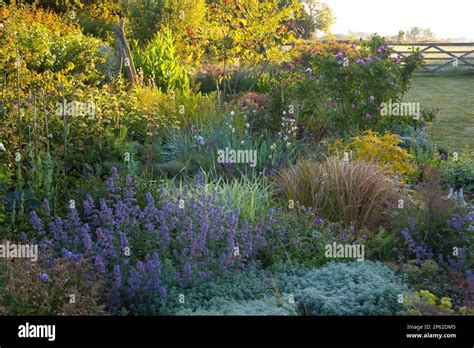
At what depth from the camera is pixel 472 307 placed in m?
4.19

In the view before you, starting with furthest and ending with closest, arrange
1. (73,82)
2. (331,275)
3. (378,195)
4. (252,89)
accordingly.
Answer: (252,89), (73,82), (378,195), (331,275)

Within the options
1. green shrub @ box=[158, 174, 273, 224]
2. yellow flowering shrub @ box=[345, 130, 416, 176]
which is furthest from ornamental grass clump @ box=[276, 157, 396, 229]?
yellow flowering shrub @ box=[345, 130, 416, 176]

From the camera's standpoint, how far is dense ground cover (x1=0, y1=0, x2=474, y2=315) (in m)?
4.26

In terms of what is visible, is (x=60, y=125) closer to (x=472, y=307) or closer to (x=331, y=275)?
(x=331, y=275)

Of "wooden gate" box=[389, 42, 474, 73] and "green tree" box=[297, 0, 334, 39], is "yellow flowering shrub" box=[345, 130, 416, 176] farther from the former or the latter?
Answer: "green tree" box=[297, 0, 334, 39]

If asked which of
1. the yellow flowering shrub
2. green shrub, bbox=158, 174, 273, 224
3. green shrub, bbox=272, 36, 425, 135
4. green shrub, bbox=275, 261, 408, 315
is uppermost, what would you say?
green shrub, bbox=272, 36, 425, 135

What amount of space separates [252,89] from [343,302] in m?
10.3

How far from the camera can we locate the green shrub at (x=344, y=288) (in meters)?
4.23

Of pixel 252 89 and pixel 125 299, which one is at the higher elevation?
pixel 252 89

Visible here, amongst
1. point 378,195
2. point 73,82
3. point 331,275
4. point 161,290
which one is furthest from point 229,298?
point 73,82

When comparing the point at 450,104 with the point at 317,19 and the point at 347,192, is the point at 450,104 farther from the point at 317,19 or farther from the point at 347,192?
the point at 317,19

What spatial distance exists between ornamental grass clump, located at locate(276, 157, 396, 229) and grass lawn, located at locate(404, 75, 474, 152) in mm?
3274

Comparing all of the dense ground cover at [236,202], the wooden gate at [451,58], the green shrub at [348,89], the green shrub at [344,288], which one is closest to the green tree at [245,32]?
the dense ground cover at [236,202]

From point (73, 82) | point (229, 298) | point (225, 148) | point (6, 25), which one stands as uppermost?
point (6, 25)
